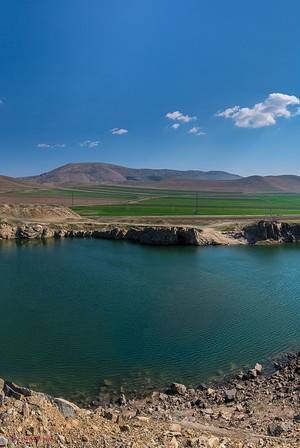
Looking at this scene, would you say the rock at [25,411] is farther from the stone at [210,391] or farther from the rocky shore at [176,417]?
the stone at [210,391]

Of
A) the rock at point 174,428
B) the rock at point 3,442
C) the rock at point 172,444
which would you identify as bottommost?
the rock at point 174,428

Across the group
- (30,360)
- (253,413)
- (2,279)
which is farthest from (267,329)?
(2,279)

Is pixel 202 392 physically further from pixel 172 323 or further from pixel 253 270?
pixel 253 270

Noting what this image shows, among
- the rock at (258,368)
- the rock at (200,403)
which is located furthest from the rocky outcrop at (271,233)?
the rock at (200,403)

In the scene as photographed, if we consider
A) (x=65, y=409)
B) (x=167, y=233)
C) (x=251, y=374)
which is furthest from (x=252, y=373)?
(x=167, y=233)

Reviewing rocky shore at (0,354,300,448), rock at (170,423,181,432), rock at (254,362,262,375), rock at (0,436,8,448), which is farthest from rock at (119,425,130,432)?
rock at (254,362,262,375)

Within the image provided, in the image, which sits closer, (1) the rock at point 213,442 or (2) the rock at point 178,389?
(1) the rock at point 213,442

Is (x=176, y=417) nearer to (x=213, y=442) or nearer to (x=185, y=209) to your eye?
(x=213, y=442)
